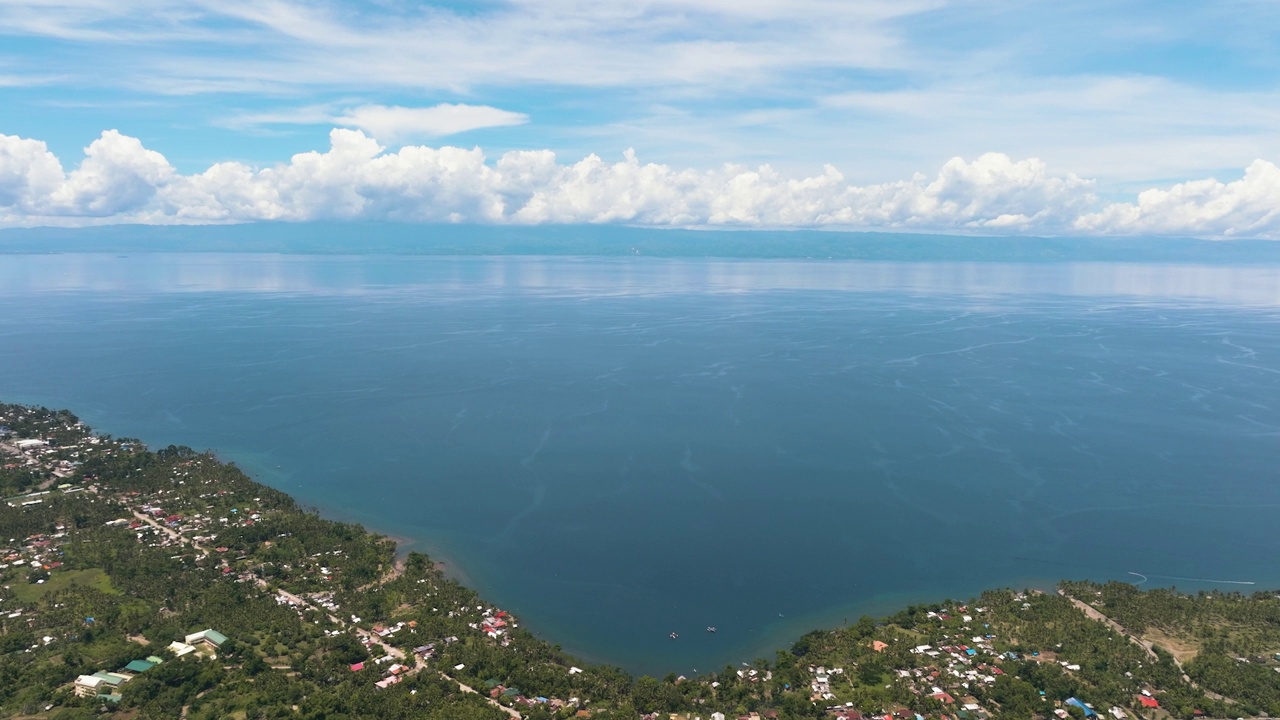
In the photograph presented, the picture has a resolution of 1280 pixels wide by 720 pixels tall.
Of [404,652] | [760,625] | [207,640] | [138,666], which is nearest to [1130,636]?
[760,625]

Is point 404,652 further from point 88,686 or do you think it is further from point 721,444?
point 721,444

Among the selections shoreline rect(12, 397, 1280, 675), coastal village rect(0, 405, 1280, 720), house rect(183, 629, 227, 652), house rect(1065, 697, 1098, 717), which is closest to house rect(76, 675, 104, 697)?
coastal village rect(0, 405, 1280, 720)

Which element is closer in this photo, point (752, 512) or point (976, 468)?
point (752, 512)

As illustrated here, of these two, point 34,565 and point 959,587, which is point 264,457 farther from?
point 959,587

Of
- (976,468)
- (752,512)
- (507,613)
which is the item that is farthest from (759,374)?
(507,613)

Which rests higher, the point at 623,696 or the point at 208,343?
the point at 208,343
